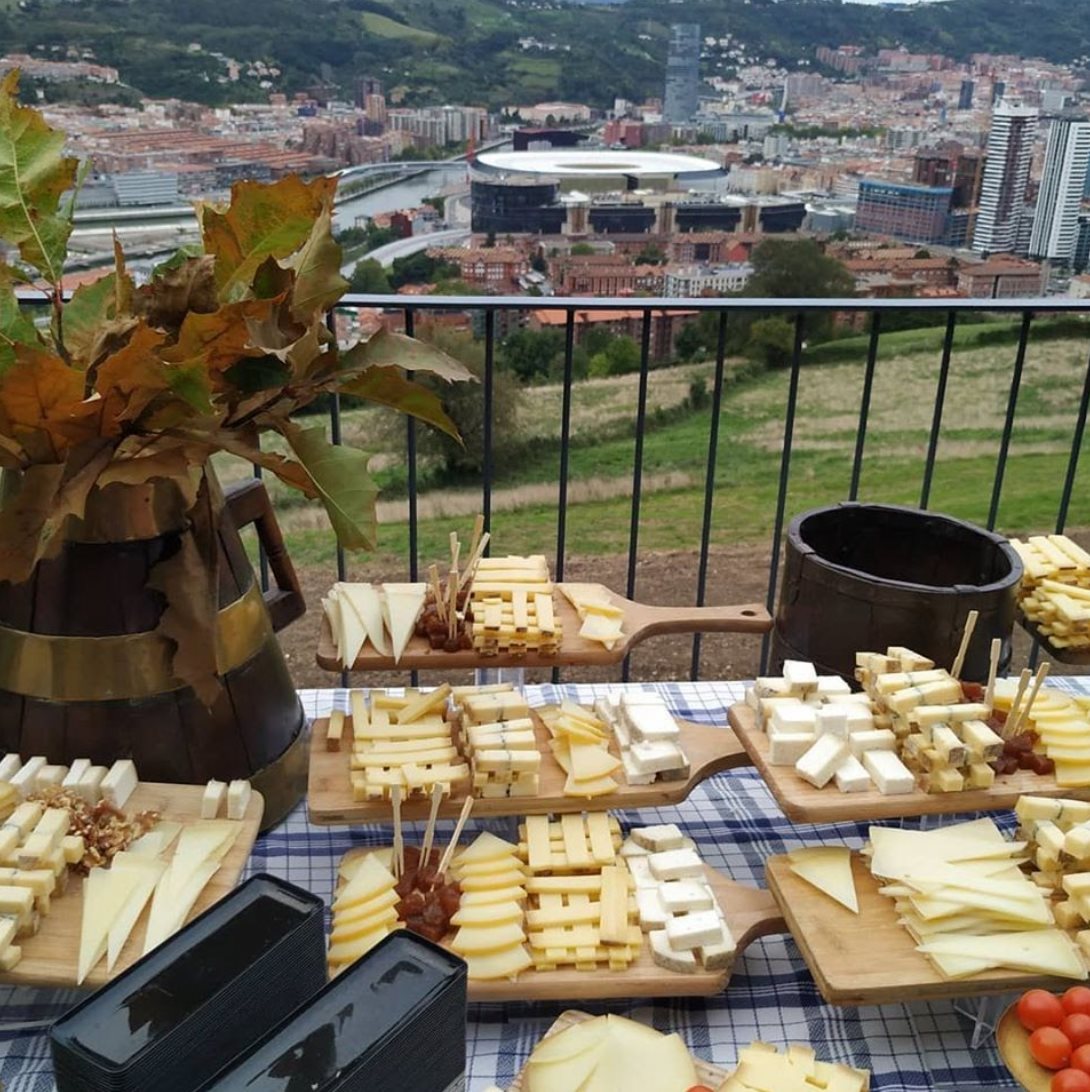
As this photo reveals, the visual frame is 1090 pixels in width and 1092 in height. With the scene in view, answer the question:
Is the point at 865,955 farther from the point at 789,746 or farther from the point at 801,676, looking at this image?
the point at 801,676

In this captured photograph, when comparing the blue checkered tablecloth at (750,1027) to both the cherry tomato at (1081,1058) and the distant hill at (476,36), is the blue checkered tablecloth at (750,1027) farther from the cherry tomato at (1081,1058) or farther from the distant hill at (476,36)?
the distant hill at (476,36)

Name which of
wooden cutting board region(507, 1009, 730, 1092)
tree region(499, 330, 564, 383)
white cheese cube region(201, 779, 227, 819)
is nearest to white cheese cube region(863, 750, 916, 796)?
wooden cutting board region(507, 1009, 730, 1092)

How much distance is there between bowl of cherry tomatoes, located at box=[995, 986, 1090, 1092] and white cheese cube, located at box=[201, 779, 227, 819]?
0.78 m

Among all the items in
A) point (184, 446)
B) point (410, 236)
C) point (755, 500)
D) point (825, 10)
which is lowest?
point (755, 500)

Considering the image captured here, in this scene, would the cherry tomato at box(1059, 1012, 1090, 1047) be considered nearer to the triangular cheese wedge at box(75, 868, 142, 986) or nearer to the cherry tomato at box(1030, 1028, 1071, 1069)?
the cherry tomato at box(1030, 1028, 1071, 1069)

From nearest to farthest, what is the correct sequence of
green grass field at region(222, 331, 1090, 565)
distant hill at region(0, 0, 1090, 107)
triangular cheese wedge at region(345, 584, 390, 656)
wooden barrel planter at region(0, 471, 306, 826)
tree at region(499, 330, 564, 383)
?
wooden barrel planter at region(0, 471, 306, 826) < triangular cheese wedge at region(345, 584, 390, 656) < distant hill at region(0, 0, 1090, 107) < green grass field at region(222, 331, 1090, 565) < tree at region(499, 330, 564, 383)

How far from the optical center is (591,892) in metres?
1.09

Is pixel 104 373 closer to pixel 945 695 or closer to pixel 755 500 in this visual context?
pixel 945 695

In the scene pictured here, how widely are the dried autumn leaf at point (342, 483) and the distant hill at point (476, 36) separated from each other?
6604mm

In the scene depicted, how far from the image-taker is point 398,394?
1165mm

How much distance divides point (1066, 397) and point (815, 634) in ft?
35.3

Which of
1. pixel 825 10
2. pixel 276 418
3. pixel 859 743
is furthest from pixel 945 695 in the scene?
pixel 825 10

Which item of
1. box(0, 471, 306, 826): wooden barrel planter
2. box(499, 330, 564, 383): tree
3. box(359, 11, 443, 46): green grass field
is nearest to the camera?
box(0, 471, 306, 826): wooden barrel planter

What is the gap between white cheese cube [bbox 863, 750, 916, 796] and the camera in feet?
3.75
